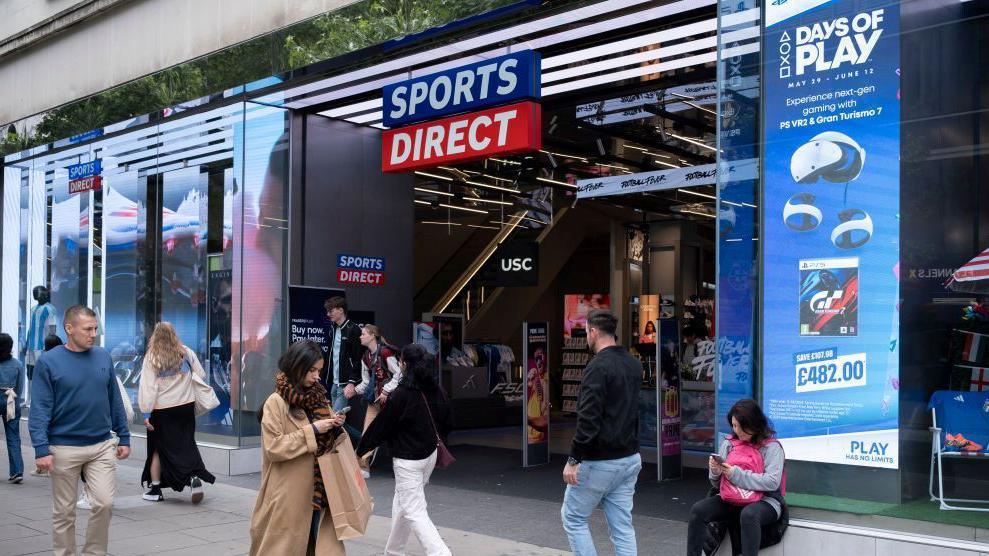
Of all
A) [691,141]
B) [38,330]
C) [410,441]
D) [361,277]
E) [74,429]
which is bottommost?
[410,441]

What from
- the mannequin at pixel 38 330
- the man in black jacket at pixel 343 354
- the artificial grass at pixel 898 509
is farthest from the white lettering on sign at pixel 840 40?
the mannequin at pixel 38 330

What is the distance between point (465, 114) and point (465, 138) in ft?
0.82

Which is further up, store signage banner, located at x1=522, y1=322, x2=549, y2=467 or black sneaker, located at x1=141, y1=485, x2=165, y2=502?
store signage banner, located at x1=522, y1=322, x2=549, y2=467

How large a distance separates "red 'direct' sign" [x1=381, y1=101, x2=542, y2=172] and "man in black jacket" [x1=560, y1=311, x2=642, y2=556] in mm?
4175

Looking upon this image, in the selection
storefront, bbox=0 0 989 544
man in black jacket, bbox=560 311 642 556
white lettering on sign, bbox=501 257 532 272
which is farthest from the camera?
white lettering on sign, bbox=501 257 532 272

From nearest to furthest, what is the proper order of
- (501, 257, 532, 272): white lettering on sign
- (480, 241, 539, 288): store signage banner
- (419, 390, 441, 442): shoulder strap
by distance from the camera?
(419, 390, 441, 442): shoulder strap < (480, 241, 539, 288): store signage banner < (501, 257, 532, 272): white lettering on sign

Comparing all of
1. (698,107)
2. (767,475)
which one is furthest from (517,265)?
(767,475)

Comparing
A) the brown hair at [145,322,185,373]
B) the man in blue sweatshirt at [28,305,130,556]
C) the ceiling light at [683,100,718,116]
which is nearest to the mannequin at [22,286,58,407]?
the brown hair at [145,322,185,373]

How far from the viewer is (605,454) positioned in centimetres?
540

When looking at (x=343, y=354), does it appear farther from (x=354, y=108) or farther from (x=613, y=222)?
(x=613, y=222)

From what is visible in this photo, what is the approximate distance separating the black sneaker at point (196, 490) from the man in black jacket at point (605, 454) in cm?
465

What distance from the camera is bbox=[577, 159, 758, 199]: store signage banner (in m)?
9.52

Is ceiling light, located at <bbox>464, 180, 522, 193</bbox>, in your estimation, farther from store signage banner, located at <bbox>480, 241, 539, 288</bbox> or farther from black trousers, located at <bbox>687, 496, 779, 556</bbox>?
black trousers, located at <bbox>687, 496, 779, 556</bbox>

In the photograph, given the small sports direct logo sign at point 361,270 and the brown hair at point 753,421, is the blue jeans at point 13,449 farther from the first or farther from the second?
the brown hair at point 753,421
